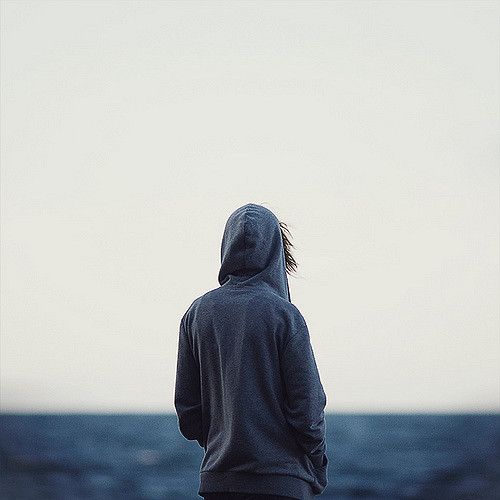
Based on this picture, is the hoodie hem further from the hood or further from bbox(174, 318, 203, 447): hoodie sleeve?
the hood

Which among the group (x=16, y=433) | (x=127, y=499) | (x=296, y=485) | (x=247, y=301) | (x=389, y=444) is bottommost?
(x=296, y=485)

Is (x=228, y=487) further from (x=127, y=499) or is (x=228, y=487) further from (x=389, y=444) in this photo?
(x=389, y=444)

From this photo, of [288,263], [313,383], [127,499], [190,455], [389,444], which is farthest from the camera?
[389,444]

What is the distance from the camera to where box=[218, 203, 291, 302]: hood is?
2396mm

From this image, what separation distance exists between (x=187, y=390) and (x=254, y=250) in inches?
14.9

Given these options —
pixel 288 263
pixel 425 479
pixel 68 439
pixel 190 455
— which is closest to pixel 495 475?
pixel 425 479

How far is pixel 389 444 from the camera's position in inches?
454

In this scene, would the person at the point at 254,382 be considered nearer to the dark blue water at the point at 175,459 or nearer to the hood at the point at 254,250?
the hood at the point at 254,250

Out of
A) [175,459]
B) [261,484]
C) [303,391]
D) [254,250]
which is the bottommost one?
[261,484]

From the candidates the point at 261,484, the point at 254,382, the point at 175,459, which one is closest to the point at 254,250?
the point at 254,382

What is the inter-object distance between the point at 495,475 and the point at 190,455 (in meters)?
2.93

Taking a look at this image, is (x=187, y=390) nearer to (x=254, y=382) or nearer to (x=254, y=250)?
(x=254, y=382)

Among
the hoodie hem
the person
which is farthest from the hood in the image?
the hoodie hem

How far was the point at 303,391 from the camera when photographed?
7.41 feet
